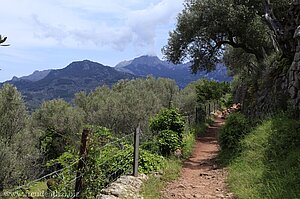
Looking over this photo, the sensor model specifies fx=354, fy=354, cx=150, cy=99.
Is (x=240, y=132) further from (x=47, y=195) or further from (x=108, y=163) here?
(x=47, y=195)

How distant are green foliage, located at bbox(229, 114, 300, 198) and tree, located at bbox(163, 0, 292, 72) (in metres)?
8.12

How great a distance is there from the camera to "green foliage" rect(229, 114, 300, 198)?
6979 mm

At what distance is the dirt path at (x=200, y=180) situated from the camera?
27.0 ft

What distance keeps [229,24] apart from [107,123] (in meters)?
17.2

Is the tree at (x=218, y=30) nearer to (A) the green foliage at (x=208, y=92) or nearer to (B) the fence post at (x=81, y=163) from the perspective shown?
(B) the fence post at (x=81, y=163)

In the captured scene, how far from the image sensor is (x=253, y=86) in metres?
16.9

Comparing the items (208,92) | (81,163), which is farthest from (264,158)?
(208,92)

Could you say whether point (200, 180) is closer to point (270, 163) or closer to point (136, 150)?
point (270, 163)

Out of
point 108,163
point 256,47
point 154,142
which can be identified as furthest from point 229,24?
point 108,163

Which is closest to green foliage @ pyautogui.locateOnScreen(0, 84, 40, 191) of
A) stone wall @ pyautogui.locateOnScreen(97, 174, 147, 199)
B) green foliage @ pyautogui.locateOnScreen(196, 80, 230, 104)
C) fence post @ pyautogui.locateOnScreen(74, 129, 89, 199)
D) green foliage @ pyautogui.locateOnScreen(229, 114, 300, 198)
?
stone wall @ pyautogui.locateOnScreen(97, 174, 147, 199)

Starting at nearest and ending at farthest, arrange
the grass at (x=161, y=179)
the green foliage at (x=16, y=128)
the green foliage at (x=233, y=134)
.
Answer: the grass at (x=161, y=179), the green foliage at (x=233, y=134), the green foliage at (x=16, y=128)

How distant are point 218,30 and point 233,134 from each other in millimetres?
8207

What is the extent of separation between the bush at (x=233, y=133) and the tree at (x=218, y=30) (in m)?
6.08

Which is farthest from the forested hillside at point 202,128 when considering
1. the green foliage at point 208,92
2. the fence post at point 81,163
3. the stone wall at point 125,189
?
the green foliage at point 208,92
